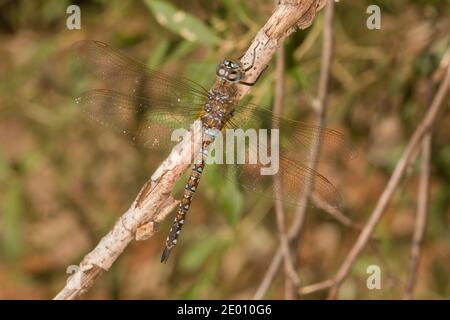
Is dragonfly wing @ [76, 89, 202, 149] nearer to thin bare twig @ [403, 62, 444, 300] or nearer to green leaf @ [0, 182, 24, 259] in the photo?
thin bare twig @ [403, 62, 444, 300]

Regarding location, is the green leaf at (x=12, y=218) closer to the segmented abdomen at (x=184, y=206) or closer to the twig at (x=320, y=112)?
the segmented abdomen at (x=184, y=206)

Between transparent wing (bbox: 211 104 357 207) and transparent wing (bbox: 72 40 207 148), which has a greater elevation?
transparent wing (bbox: 72 40 207 148)

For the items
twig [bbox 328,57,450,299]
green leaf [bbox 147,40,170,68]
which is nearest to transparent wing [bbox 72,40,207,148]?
green leaf [bbox 147,40,170,68]

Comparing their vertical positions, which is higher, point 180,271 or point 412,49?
point 412,49
